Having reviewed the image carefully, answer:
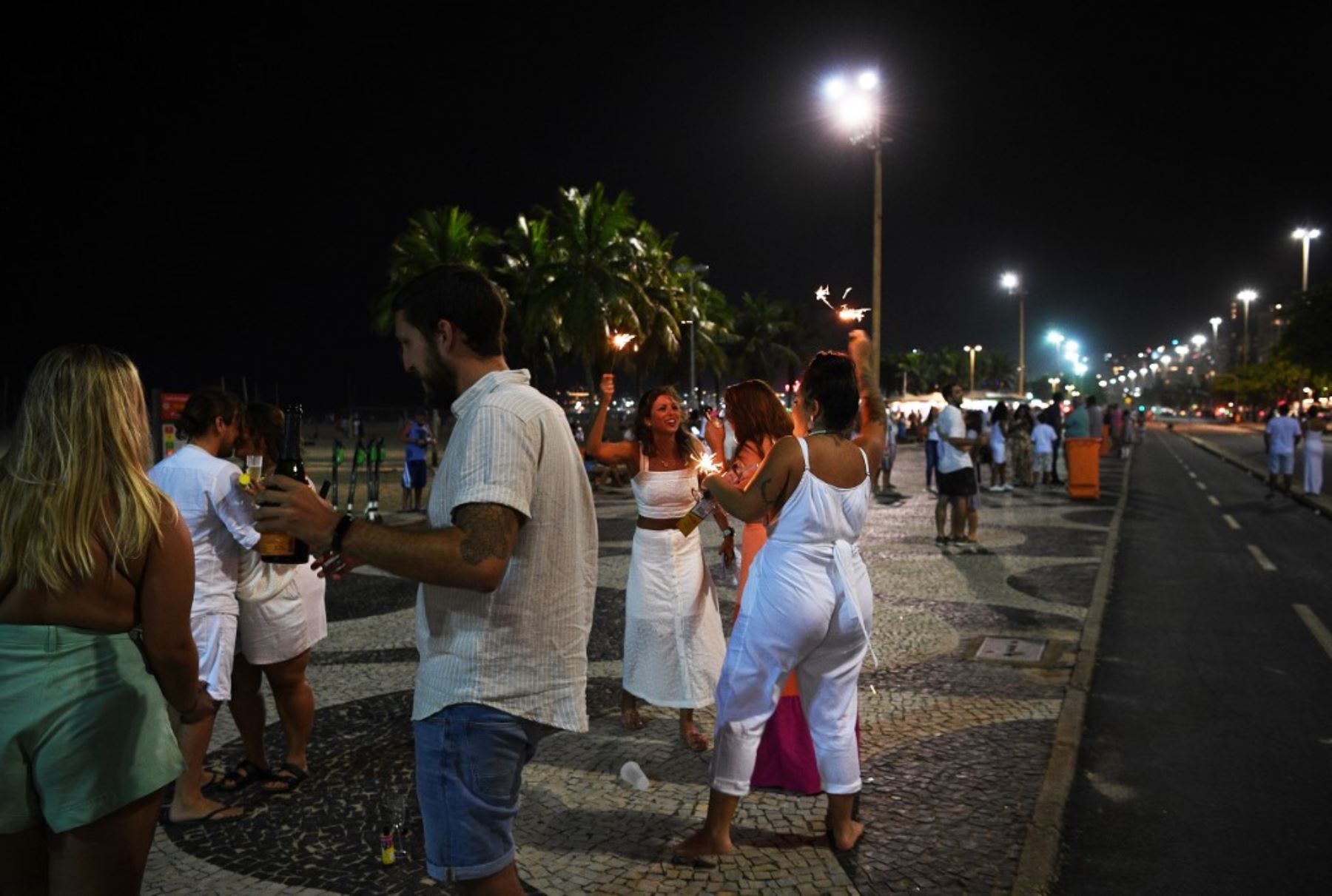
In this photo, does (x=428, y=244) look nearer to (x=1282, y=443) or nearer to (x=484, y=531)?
(x=1282, y=443)

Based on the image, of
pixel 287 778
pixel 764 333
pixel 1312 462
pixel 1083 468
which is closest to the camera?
pixel 287 778

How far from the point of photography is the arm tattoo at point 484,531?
6.95 feet

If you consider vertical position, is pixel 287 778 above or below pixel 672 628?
below

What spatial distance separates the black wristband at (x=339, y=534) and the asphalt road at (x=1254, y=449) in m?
22.1

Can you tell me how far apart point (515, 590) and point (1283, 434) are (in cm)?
2084

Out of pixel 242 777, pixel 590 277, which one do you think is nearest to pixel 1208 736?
pixel 242 777

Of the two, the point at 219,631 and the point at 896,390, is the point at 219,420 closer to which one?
the point at 219,631

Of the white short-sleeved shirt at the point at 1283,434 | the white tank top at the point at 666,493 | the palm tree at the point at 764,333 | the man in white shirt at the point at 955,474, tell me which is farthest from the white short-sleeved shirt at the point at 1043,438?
the palm tree at the point at 764,333

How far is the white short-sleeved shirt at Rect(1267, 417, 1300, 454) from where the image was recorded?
62.0 ft

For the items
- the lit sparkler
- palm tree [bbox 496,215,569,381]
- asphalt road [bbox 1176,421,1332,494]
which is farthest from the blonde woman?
palm tree [bbox 496,215,569,381]

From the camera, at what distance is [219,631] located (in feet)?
14.0

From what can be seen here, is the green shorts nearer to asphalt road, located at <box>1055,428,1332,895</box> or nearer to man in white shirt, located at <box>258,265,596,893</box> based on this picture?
man in white shirt, located at <box>258,265,596,893</box>

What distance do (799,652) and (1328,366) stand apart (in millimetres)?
43649

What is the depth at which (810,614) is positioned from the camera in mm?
3752
